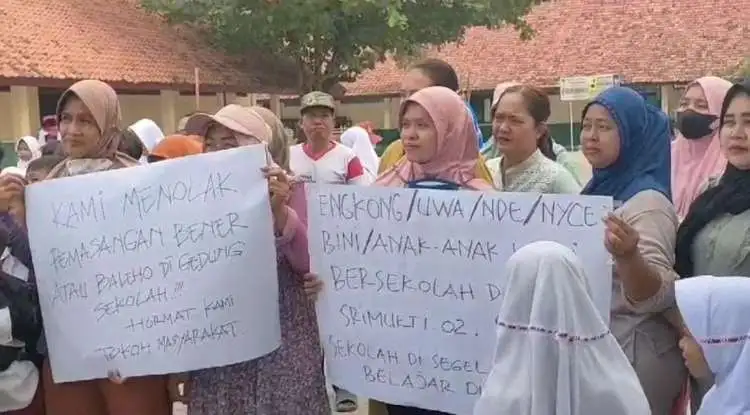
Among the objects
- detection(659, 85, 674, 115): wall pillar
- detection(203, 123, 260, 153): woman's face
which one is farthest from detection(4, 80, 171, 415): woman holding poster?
detection(659, 85, 674, 115): wall pillar

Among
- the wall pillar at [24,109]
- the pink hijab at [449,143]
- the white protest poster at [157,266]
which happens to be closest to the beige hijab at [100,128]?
the white protest poster at [157,266]

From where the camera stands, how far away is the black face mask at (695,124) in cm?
479

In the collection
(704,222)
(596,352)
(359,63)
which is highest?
(359,63)

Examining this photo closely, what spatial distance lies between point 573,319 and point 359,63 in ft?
68.0

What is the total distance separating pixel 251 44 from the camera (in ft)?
74.3

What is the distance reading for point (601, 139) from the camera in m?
3.10

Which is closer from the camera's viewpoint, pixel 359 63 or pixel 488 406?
pixel 488 406

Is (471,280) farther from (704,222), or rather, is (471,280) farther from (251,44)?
(251,44)

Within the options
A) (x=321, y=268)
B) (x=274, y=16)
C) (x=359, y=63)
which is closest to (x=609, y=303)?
(x=321, y=268)

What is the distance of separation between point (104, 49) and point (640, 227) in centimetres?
1830

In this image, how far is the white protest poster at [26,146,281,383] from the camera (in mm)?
3332

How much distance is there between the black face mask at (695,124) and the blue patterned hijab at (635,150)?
69.2 inches

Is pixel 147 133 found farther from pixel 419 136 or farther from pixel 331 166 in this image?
pixel 419 136

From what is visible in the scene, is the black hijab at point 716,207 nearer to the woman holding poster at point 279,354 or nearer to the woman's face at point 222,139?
the woman holding poster at point 279,354
